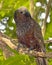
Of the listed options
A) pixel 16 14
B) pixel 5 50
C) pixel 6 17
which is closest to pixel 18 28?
pixel 16 14

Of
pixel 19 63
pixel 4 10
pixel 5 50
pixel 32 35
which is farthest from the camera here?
→ pixel 4 10

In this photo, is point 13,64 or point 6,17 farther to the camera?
point 6,17

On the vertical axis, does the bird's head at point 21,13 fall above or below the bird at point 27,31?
above

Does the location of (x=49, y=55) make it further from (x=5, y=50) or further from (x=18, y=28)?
(x=18, y=28)

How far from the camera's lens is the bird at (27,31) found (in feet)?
13.7

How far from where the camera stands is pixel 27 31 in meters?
4.17

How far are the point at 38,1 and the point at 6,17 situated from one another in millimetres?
824

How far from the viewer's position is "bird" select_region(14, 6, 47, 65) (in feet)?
13.7

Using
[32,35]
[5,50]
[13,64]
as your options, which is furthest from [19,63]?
[32,35]

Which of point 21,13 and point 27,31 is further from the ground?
point 21,13

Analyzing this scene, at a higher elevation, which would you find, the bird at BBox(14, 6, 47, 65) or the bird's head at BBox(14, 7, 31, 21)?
A: the bird's head at BBox(14, 7, 31, 21)

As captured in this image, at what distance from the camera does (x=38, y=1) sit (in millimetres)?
6227

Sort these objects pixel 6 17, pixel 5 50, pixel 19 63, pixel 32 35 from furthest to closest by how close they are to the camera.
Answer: pixel 6 17 < pixel 32 35 < pixel 5 50 < pixel 19 63

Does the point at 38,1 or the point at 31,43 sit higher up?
the point at 38,1
